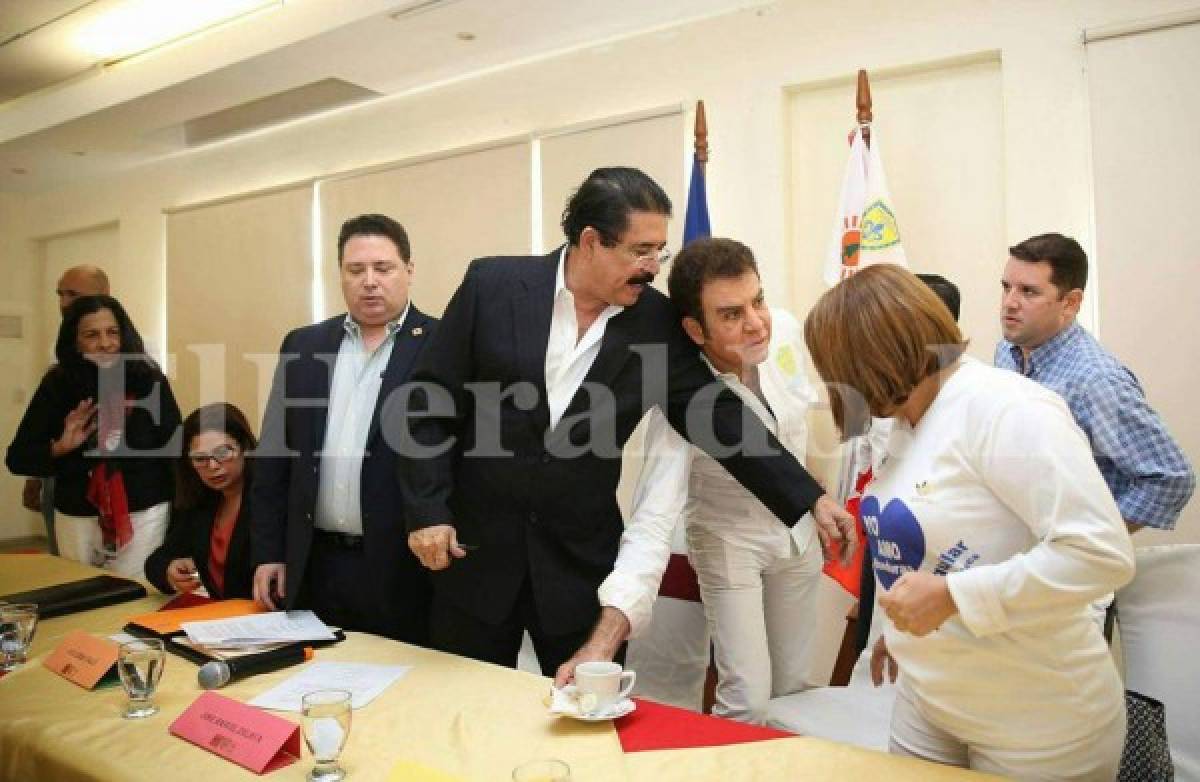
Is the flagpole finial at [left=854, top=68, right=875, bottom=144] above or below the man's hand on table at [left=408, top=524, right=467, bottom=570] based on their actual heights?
above

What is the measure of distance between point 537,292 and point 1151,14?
8.30ft

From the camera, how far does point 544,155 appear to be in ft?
14.9

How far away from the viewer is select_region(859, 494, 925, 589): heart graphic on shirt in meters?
1.25

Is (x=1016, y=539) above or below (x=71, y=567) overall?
above

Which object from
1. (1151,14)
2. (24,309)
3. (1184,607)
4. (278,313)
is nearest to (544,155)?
(278,313)

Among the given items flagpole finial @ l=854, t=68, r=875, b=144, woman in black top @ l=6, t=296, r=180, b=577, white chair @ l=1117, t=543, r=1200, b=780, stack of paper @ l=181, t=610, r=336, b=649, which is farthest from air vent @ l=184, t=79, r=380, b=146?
white chair @ l=1117, t=543, r=1200, b=780

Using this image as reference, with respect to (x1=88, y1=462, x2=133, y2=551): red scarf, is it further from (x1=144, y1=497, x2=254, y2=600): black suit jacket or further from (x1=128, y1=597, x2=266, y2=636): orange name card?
(x1=128, y1=597, x2=266, y2=636): orange name card

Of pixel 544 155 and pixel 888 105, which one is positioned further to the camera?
pixel 544 155

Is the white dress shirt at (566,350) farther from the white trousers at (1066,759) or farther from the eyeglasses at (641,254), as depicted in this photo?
the white trousers at (1066,759)

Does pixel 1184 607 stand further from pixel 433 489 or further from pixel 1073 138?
pixel 1073 138

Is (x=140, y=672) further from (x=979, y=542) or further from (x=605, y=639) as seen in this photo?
(x=979, y=542)

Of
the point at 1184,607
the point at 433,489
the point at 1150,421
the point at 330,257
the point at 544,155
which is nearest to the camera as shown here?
the point at 1184,607

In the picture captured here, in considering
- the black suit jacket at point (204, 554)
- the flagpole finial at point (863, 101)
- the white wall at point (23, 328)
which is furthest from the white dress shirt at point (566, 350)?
the white wall at point (23, 328)

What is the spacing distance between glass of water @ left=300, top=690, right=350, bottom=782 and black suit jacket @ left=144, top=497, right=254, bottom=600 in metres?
1.23
